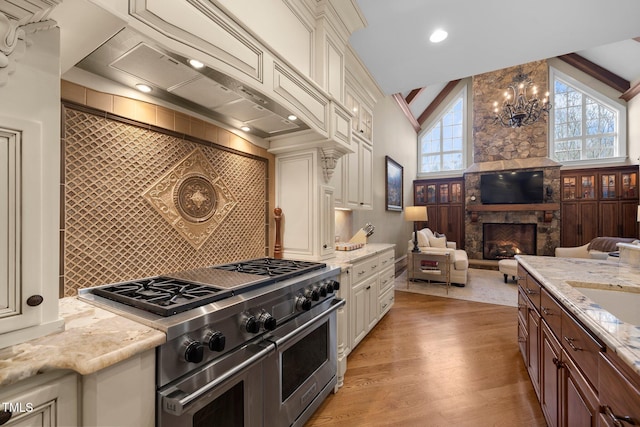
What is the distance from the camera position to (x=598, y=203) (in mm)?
6398

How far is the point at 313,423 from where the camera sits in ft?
5.54

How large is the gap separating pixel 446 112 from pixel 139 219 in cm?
915

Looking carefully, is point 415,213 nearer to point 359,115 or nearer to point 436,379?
point 359,115

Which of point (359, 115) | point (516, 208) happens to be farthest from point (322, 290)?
point (516, 208)

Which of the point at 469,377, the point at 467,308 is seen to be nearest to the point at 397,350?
the point at 469,377

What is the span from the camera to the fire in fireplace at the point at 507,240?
702 centimetres

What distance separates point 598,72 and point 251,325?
9.84 meters

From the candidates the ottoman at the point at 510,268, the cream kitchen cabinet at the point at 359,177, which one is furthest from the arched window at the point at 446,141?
the cream kitchen cabinet at the point at 359,177

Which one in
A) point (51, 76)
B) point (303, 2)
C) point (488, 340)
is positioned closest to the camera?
point (51, 76)

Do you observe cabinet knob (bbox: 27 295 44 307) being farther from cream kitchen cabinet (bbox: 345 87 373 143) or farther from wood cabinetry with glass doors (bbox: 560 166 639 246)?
wood cabinetry with glass doors (bbox: 560 166 639 246)

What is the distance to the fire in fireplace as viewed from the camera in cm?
702

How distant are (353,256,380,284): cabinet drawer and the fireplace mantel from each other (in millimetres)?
5729

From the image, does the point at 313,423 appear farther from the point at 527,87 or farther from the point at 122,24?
the point at 527,87

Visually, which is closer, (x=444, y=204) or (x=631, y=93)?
(x=631, y=93)
